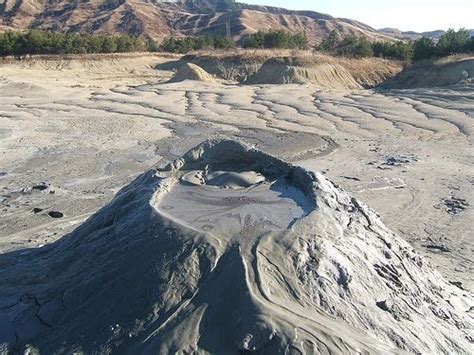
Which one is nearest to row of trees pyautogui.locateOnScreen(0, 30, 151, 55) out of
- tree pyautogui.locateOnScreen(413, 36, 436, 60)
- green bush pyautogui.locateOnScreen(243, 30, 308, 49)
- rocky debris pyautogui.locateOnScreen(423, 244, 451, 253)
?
green bush pyautogui.locateOnScreen(243, 30, 308, 49)

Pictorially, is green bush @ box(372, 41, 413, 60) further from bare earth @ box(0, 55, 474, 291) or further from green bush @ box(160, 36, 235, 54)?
bare earth @ box(0, 55, 474, 291)

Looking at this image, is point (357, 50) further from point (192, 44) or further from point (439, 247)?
point (439, 247)

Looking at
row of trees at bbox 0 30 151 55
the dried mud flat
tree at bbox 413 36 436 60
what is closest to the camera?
the dried mud flat

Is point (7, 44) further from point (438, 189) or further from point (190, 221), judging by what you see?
point (190, 221)

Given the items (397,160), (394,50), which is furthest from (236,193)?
(394,50)

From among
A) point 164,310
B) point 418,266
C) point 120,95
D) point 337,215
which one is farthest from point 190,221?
point 120,95

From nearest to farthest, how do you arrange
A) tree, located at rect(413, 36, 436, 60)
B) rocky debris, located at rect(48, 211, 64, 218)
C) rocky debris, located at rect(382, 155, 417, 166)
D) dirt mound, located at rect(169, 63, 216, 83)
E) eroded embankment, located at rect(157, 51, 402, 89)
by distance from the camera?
1. rocky debris, located at rect(48, 211, 64, 218)
2. rocky debris, located at rect(382, 155, 417, 166)
3. dirt mound, located at rect(169, 63, 216, 83)
4. eroded embankment, located at rect(157, 51, 402, 89)
5. tree, located at rect(413, 36, 436, 60)

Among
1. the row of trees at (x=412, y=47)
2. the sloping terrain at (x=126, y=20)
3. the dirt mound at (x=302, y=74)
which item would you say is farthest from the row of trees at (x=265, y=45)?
the sloping terrain at (x=126, y=20)

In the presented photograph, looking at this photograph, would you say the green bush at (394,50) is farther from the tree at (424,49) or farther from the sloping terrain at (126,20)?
the sloping terrain at (126,20)
